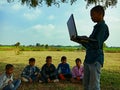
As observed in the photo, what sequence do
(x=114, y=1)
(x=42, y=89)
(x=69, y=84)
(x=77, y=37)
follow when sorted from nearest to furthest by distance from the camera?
(x=77, y=37) → (x=42, y=89) → (x=69, y=84) → (x=114, y=1)

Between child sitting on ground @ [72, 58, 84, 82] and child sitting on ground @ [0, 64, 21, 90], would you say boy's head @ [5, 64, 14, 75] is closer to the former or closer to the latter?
child sitting on ground @ [0, 64, 21, 90]

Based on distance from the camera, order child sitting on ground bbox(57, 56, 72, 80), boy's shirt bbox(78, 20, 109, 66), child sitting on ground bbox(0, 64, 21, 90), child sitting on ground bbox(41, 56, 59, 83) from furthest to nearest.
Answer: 1. child sitting on ground bbox(57, 56, 72, 80)
2. child sitting on ground bbox(41, 56, 59, 83)
3. child sitting on ground bbox(0, 64, 21, 90)
4. boy's shirt bbox(78, 20, 109, 66)

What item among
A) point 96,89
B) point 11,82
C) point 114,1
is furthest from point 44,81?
point 96,89

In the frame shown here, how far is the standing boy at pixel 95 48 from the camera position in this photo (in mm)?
6258

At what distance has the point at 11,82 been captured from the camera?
33.9 ft

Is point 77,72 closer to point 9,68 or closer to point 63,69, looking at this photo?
point 63,69

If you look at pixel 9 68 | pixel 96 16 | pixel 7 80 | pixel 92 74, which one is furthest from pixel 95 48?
pixel 7 80

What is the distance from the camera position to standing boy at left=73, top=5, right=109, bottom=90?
626 cm

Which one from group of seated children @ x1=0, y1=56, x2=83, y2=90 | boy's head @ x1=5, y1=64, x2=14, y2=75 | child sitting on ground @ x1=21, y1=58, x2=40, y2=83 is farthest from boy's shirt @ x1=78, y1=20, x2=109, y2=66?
child sitting on ground @ x1=21, y1=58, x2=40, y2=83

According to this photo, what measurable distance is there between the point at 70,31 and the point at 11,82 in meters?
4.52

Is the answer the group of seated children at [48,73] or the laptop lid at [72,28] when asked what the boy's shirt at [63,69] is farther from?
the laptop lid at [72,28]

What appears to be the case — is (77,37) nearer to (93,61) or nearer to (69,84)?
(93,61)

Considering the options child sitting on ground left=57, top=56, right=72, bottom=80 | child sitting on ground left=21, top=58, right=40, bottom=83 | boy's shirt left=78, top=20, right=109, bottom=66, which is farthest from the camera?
child sitting on ground left=57, top=56, right=72, bottom=80

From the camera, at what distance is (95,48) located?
6.32 meters
